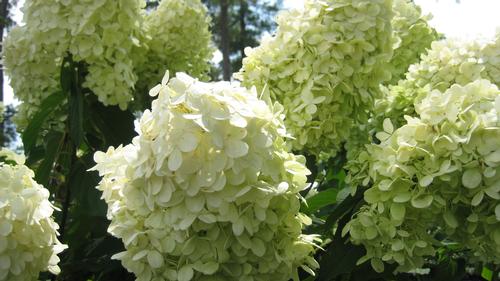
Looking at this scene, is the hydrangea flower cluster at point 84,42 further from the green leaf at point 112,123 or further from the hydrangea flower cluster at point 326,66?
the hydrangea flower cluster at point 326,66

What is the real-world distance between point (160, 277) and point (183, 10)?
47.0 inches

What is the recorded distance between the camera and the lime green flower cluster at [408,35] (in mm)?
1856

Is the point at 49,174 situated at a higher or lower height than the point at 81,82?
lower

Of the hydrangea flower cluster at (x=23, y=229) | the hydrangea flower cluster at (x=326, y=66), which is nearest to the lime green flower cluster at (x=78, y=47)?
the hydrangea flower cluster at (x=326, y=66)

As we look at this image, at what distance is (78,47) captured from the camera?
1626 mm

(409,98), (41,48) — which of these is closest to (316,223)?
(409,98)

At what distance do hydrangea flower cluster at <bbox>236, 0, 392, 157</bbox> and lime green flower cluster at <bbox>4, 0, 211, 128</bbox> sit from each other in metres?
0.42

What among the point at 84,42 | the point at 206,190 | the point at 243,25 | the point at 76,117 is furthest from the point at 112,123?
the point at 243,25

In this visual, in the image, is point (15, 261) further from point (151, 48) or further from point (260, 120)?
point (151, 48)

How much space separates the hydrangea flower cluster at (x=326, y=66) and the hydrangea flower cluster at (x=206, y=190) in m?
0.36

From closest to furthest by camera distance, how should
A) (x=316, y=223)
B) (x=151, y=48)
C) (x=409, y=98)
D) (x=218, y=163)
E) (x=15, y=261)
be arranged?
1. (x=218, y=163)
2. (x=15, y=261)
3. (x=409, y=98)
4. (x=316, y=223)
5. (x=151, y=48)

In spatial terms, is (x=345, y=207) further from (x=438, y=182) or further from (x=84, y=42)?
(x=84, y=42)

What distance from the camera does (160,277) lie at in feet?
3.30

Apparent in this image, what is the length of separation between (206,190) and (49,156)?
949 millimetres
